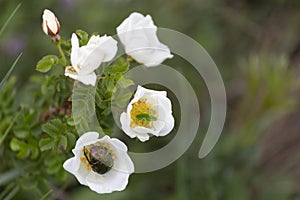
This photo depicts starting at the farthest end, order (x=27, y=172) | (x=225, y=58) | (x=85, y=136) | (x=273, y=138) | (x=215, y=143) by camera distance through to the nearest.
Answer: (x=225, y=58) → (x=273, y=138) → (x=215, y=143) → (x=27, y=172) → (x=85, y=136)

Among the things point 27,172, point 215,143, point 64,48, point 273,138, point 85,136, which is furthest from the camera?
point 273,138

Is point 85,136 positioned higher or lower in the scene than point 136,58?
lower

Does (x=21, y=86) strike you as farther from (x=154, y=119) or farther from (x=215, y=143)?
(x=154, y=119)

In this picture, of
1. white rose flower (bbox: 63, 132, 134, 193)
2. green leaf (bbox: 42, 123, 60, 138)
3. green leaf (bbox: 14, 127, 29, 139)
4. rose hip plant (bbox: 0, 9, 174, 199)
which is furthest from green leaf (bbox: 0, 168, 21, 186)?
white rose flower (bbox: 63, 132, 134, 193)

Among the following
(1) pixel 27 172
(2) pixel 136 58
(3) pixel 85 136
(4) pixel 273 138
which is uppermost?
(2) pixel 136 58

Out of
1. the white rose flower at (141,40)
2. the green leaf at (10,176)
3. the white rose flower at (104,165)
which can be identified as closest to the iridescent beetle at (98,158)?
the white rose flower at (104,165)

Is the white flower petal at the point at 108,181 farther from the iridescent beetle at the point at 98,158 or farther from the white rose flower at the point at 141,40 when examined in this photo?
the white rose flower at the point at 141,40

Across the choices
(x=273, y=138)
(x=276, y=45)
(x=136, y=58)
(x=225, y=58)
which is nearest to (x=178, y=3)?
(x=225, y=58)
